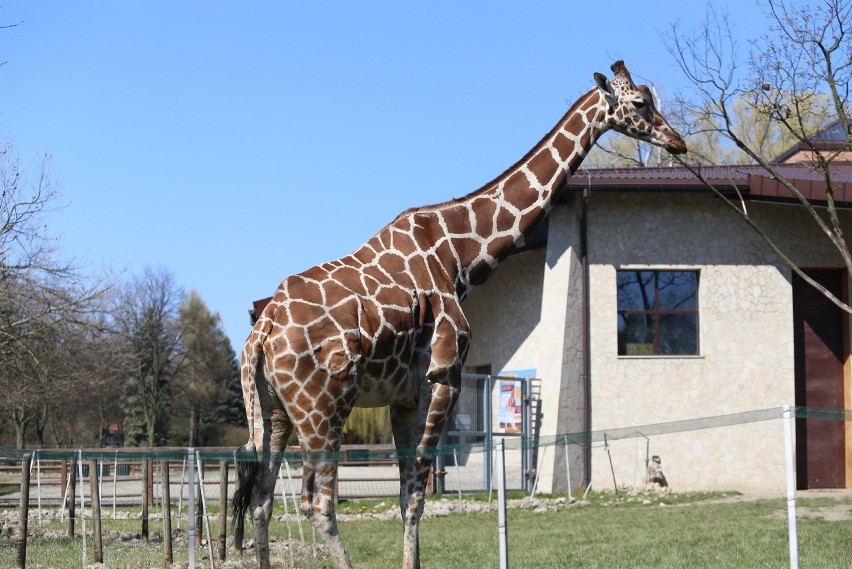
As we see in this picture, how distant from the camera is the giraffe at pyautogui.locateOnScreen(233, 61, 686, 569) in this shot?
824cm

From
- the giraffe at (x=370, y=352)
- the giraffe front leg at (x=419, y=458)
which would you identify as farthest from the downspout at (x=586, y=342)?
the giraffe front leg at (x=419, y=458)

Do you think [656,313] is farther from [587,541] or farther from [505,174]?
[505,174]

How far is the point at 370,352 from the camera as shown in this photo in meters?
8.45

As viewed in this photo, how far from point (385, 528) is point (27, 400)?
13.3m

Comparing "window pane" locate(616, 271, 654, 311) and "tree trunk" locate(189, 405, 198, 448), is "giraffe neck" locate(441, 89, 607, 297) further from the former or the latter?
"tree trunk" locate(189, 405, 198, 448)

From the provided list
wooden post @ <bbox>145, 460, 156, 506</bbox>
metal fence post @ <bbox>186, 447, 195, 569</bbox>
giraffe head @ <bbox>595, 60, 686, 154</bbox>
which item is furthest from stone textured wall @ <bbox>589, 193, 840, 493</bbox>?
metal fence post @ <bbox>186, 447, 195, 569</bbox>

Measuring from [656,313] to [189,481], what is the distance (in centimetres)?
1590

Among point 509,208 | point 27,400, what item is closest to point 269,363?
point 509,208

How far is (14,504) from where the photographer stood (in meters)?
22.2

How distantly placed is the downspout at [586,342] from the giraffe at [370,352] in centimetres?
1198

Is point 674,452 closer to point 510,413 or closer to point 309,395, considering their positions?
point 510,413

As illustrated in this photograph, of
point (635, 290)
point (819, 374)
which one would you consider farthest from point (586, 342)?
point (819, 374)

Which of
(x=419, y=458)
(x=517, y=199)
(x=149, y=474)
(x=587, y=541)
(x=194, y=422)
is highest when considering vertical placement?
(x=517, y=199)

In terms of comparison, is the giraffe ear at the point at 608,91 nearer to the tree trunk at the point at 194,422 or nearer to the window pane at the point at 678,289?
the window pane at the point at 678,289
